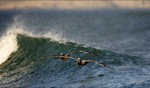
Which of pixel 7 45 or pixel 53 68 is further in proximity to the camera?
pixel 7 45

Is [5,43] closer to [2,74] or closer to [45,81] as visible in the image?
[2,74]

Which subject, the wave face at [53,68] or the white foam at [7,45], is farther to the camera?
the white foam at [7,45]

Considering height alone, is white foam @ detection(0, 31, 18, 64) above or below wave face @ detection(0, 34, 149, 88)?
above

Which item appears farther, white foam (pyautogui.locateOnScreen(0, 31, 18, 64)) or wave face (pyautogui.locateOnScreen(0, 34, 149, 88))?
white foam (pyautogui.locateOnScreen(0, 31, 18, 64))

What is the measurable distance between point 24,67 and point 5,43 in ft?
22.9

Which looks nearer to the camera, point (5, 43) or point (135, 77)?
point (135, 77)

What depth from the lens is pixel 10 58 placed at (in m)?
26.9

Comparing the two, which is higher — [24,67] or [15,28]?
[15,28]

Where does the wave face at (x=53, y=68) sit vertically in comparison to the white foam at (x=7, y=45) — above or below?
below

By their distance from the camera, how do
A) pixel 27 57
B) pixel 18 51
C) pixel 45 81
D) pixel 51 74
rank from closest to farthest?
1. pixel 45 81
2. pixel 51 74
3. pixel 27 57
4. pixel 18 51

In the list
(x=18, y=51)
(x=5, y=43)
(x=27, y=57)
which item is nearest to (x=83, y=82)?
(x=27, y=57)

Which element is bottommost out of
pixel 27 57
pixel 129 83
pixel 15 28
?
pixel 129 83

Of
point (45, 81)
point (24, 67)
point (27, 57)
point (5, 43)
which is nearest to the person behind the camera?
point (45, 81)

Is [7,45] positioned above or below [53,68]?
above
